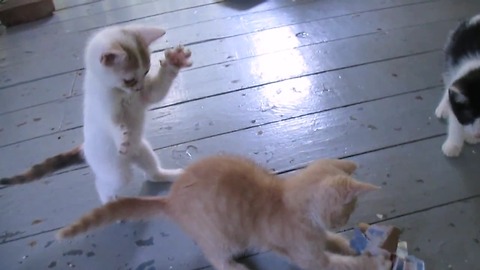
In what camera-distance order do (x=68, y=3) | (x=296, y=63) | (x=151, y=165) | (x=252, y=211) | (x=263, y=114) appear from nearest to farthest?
(x=252, y=211) → (x=151, y=165) → (x=263, y=114) → (x=296, y=63) → (x=68, y=3)

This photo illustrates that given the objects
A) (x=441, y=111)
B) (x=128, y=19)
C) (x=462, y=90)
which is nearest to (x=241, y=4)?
(x=128, y=19)

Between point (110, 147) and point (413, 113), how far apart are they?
2.80 ft

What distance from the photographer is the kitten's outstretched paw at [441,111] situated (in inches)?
54.9

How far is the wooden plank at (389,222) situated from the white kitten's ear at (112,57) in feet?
1.42

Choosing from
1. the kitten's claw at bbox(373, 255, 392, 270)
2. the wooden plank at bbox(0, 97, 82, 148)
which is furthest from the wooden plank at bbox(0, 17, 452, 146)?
the kitten's claw at bbox(373, 255, 392, 270)

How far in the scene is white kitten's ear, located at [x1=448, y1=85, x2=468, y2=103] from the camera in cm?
121

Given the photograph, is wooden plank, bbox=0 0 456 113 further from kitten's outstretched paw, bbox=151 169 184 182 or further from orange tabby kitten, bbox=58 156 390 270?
orange tabby kitten, bbox=58 156 390 270

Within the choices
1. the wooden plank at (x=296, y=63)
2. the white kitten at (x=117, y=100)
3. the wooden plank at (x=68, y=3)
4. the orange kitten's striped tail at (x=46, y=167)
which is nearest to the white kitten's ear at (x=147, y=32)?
the white kitten at (x=117, y=100)

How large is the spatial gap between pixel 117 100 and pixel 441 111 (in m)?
0.89

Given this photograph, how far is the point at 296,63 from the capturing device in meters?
1.71

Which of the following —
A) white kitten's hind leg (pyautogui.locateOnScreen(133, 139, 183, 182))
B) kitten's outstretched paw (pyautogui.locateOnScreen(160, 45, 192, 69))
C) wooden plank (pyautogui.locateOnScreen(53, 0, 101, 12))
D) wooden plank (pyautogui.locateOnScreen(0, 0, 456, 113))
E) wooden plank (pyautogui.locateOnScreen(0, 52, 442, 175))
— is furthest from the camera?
wooden plank (pyautogui.locateOnScreen(53, 0, 101, 12))

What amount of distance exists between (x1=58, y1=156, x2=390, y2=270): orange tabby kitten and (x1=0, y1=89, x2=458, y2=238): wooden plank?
30cm

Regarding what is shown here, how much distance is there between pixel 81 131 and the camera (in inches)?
61.2

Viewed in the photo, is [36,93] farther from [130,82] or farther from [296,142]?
[296,142]
